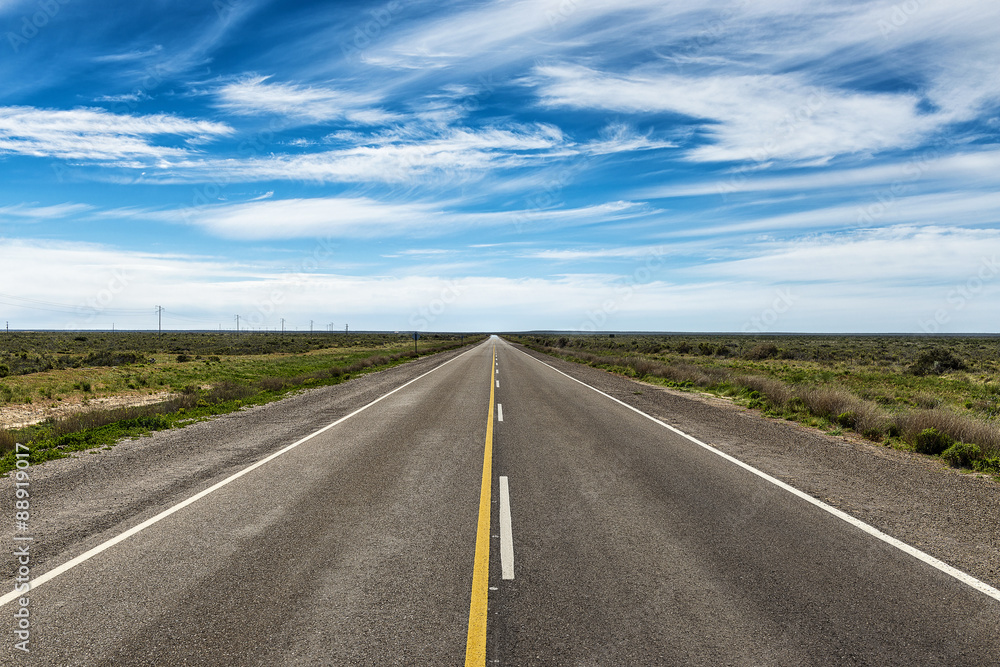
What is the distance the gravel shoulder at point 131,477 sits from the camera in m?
5.86

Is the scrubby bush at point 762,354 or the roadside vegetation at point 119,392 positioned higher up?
the scrubby bush at point 762,354

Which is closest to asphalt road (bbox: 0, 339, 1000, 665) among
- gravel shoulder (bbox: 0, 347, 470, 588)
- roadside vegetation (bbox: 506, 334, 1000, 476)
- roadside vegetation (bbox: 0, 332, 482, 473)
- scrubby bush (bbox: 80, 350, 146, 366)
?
gravel shoulder (bbox: 0, 347, 470, 588)

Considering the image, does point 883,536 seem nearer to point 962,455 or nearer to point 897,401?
point 962,455

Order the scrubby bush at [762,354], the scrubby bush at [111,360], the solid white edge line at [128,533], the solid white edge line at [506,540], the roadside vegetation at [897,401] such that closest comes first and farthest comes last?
the solid white edge line at [128,533] → the solid white edge line at [506,540] → the roadside vegetation at [897,401] → the scrubby bush at [111,360] → the scrubby bush at [762,354]

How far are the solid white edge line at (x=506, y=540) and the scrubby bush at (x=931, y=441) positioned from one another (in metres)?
8.53

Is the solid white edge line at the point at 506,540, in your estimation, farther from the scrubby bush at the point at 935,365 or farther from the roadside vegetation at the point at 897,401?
the scrubby bush at the point at 935,365

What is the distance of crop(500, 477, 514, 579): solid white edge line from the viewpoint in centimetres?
491

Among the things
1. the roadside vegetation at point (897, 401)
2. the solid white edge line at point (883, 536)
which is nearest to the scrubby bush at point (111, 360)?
the roadside vegetation at point (897, 401)

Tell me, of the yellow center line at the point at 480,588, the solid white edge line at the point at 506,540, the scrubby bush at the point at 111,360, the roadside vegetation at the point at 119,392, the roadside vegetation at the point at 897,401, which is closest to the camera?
the yellow center line at the point at 480,588

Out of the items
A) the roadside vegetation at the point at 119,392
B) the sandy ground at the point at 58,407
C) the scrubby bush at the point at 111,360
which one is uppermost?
the scrubby bush at the point at 111,360

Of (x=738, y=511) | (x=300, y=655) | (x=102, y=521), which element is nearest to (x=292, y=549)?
(x=300, y=655)

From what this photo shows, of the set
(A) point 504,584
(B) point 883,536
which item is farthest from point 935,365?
(A) point 504,584

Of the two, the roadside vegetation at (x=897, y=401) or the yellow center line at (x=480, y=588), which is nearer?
Result: the yellow center line at (x=480, y=588)

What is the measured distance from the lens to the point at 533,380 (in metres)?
25.5
